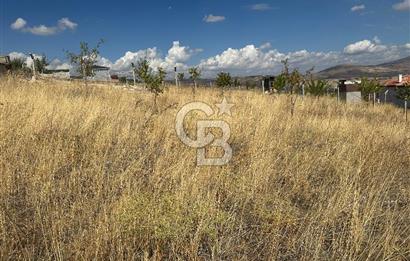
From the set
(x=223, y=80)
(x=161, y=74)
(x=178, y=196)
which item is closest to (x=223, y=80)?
(x=223, y=80)

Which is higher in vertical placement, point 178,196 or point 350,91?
point 350,91

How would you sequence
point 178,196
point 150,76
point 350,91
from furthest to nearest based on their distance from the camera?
1. point 350,91
2. point 150,76
3. point 178,196

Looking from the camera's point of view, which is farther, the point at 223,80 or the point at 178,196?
the point at 223,80

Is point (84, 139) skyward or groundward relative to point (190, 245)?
skyward

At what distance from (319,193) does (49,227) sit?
10.1ft

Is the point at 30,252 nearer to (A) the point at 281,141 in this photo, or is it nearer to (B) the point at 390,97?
(A) the point at 281,141

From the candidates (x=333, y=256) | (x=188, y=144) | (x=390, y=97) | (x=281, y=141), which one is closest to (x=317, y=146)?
(x=281, y=141)

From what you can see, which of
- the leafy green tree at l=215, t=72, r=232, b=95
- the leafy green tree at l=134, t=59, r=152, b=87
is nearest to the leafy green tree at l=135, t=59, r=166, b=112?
the leafy green tree at l=134, t=59, r=152, b=87

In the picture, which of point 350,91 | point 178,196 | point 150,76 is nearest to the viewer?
point 178,196

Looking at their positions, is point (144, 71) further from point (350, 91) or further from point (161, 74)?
point (350, 91)

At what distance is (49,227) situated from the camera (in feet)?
8.81

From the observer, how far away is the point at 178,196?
3377 millimetres

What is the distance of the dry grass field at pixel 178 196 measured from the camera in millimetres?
2723

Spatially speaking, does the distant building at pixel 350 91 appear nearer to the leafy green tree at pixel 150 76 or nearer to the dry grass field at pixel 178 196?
the leafy green tree at pixel 150 76
